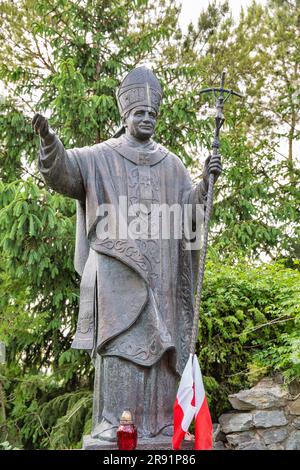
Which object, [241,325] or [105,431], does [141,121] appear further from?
[241,325]

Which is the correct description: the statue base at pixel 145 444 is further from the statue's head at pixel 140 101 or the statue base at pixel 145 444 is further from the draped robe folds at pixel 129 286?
the statue's head at pixel 140 101

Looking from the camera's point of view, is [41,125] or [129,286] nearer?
[41,125]

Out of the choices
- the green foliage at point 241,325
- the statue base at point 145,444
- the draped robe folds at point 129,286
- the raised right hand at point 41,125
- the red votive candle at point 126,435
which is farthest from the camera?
the green foliage at point 241,325

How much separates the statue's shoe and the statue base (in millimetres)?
25

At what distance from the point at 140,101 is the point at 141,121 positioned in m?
0.13

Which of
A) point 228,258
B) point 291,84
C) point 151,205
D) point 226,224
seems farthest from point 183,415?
point 291,84

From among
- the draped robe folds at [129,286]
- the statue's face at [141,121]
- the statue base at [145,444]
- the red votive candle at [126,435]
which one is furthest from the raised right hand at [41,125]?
the statue base at [145,444]

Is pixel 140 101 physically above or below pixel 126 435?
above

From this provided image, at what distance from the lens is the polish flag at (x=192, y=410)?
3740 mm

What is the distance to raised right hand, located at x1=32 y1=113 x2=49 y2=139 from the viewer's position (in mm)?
3992

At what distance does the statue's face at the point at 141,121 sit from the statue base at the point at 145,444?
1.92 m

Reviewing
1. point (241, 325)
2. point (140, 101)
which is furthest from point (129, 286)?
point (241, 325)

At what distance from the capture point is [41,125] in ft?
13.2
